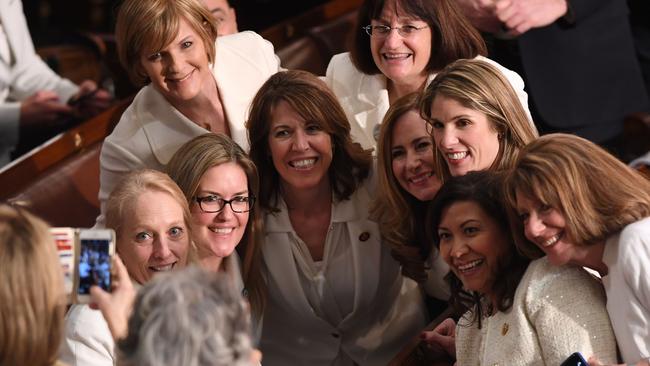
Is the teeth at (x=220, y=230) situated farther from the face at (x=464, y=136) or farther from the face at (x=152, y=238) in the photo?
the face at (x=464, y=136)

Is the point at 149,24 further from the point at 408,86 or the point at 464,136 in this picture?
the point at 464,136

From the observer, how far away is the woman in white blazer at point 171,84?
4363mm

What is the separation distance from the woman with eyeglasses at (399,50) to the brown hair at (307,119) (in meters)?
0.24

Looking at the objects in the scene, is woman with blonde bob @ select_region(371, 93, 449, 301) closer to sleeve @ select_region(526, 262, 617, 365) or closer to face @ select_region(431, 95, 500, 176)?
face @ select_region(431, 95, 500, 176)

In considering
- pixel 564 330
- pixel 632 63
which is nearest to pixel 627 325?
pixel 564 330

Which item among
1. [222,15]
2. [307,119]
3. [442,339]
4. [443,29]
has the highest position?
[222,15]

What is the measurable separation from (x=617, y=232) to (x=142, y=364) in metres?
1.37

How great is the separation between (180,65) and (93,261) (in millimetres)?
1508

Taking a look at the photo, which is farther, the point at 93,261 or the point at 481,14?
the point at 481,14

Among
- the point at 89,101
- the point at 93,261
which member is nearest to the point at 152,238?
the point at 93,261

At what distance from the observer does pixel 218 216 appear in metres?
4.10

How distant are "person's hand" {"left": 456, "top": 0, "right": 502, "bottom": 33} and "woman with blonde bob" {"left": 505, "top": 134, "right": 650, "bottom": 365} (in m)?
1.63

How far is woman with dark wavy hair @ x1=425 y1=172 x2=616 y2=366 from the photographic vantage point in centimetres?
330

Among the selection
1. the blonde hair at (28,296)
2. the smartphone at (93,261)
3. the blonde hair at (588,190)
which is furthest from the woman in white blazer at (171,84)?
the blonde hair at (28,296)
